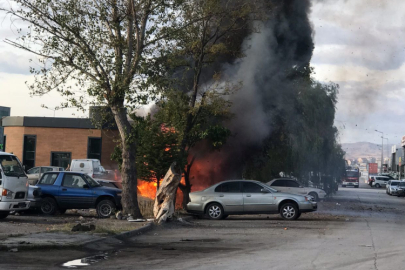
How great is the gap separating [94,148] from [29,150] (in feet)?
16.9

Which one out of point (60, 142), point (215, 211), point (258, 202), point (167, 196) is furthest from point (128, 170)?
point (60, 142)

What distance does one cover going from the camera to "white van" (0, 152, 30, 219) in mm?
16828

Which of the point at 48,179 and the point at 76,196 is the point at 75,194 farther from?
the point at 48,179

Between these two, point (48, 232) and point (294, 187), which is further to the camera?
point (294, 187)

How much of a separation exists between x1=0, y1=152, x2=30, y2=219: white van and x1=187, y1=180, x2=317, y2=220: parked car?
6.09 meters

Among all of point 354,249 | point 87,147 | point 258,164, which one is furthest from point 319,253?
point 87,147

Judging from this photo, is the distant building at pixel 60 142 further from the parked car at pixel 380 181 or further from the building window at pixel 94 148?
the parked car at pixel 380 181

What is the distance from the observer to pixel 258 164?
3222cm

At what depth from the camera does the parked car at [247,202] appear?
2023cm

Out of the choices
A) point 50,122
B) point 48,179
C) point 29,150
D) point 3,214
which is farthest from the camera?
point 29,150

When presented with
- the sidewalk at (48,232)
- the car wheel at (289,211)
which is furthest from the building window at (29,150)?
the car wheel at (289,211)

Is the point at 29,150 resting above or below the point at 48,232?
above

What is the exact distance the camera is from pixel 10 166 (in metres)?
17.5

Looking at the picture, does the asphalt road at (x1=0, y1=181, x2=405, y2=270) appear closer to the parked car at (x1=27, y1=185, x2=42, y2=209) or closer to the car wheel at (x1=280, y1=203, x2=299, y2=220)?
the car wheel at (x1=280, y1=203, x2=299, y2=220)
